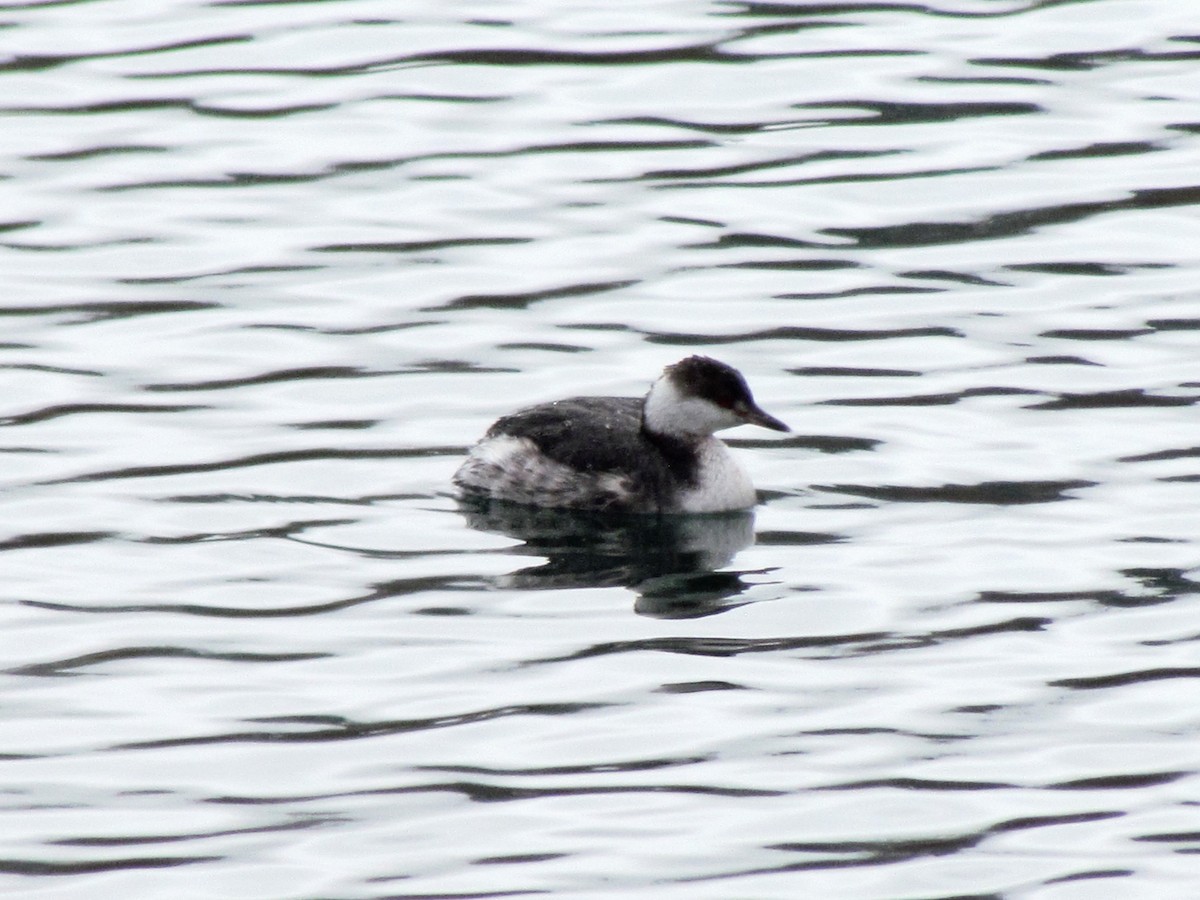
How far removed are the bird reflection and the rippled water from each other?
4 cm

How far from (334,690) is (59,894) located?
5.64 ft

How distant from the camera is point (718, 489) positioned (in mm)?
11438

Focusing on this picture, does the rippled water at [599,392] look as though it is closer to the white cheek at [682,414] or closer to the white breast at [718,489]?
the white breast at [718,489]

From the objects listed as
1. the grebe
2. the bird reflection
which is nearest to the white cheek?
the grebe

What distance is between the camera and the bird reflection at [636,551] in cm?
1043

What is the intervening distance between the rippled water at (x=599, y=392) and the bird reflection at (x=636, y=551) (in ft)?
0.12

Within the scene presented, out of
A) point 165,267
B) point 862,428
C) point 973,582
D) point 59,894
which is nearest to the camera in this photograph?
point 59,894

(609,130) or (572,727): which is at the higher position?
(609,130)

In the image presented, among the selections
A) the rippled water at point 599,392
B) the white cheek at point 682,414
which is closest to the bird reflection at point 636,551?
the rippled water at point 599,392

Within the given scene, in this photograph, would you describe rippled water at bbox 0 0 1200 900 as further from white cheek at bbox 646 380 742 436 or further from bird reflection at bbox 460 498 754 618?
white cheek at bbox 646 380 742 436

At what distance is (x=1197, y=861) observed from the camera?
306 inches

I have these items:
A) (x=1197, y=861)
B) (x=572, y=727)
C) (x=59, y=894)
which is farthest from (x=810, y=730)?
(x=59, y=894)

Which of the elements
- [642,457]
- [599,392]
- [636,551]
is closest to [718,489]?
[642,457]

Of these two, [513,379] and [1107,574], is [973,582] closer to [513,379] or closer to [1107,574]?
[1107,574]
